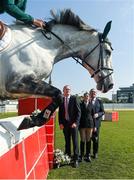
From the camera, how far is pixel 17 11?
13.9 ft

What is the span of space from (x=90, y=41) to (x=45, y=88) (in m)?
1.23

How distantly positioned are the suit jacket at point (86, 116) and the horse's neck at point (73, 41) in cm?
411

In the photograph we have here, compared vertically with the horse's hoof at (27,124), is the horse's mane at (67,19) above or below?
above

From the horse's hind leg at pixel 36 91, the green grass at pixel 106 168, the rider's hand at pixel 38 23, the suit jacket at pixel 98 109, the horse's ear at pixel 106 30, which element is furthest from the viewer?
the suit jacket at pixel 98 109

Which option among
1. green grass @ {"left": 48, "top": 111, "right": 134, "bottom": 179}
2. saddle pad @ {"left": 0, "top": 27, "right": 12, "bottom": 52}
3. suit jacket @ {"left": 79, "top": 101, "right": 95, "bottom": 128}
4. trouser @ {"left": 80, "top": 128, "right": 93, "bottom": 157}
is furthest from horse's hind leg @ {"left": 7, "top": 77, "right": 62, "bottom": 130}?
trouser @ {"left": 80, "top": 128, "right": 93, "bottom": 157}

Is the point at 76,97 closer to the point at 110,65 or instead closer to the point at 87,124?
the point at 87,124

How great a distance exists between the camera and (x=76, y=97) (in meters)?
8.51

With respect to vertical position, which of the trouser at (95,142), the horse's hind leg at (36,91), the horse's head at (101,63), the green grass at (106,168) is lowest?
the green grass at (106,168)

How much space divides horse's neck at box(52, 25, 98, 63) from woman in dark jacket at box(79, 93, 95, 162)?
4.06m

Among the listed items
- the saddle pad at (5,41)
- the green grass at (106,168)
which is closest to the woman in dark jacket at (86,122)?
the green grass at (106,168)

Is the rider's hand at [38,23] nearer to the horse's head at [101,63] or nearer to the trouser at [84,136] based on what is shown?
the horse's head at [101,63]

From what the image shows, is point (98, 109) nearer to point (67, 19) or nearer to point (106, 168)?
point (106, 168)

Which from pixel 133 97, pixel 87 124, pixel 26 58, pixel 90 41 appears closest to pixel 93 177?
pixel 87 124

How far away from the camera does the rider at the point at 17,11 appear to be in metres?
4.20
